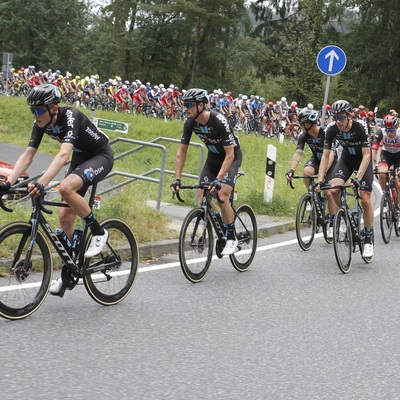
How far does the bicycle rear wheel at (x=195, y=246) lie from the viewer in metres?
7.96

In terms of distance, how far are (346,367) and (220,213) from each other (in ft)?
12.5

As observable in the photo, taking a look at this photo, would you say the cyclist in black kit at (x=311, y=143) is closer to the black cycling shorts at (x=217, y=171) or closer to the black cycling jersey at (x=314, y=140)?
the black cycling jersey at (x=314, y=140)

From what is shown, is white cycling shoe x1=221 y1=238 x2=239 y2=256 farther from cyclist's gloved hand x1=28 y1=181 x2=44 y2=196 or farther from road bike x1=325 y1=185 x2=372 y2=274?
cyclist's gloved hand x1=28 y1=181 x2=44 y2=196

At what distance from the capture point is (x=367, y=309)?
754 cm

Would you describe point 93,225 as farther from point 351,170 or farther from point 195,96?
point 351,170

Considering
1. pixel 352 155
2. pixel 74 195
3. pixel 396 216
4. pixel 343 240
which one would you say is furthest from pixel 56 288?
pixel 396 216

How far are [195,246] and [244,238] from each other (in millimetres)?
1095

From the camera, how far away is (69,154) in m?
6.41

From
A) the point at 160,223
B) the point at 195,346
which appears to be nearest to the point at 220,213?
the point at 160,223

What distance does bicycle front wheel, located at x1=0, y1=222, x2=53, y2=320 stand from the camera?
5988 mm

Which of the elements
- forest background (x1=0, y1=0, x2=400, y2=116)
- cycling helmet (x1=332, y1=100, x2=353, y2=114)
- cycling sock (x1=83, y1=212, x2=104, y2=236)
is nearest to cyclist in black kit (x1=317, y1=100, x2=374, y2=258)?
cycling helmet (x1=332, y1=100, x2=353, y2=114)

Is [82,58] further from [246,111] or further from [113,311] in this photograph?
[113,311]

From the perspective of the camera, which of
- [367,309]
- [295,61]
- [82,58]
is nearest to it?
[367,309]

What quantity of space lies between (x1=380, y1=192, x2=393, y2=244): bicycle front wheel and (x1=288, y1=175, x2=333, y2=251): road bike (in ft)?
3.59
